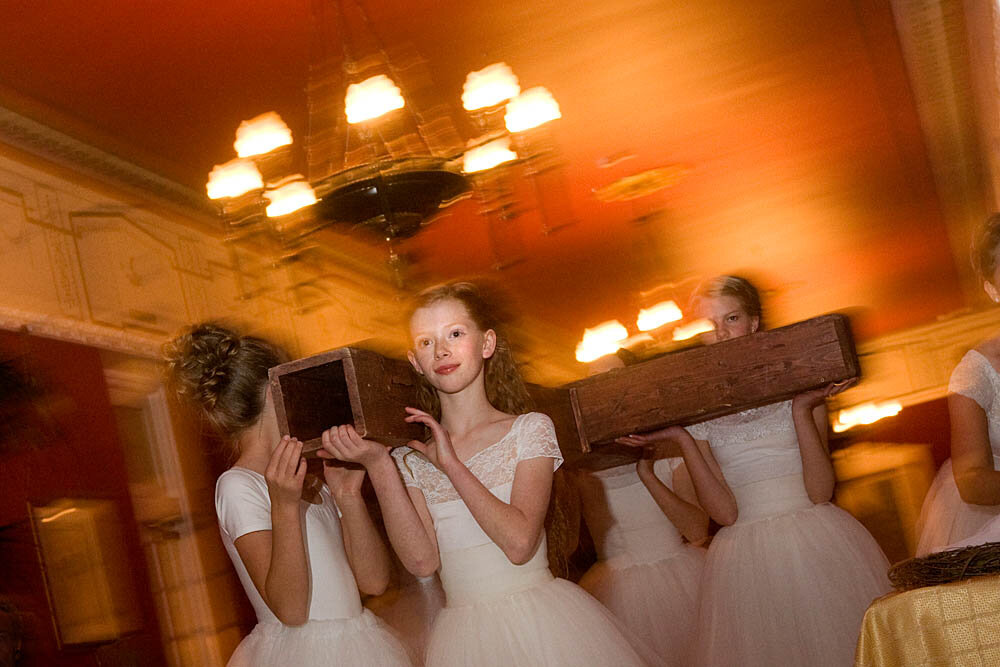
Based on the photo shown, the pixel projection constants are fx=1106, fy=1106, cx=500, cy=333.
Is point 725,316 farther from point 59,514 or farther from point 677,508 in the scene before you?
point 59,514

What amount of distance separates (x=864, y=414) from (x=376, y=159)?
12454mm

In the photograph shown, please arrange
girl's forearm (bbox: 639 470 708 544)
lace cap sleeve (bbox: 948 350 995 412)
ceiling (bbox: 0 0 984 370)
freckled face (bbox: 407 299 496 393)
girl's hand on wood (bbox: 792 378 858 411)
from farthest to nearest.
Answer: ceiling (bbox: 0 0 984 370)
girl's forearm (bbox: 639 470 708 544)
lace cap sleeve (bbox: 948 350 995 412)
girl's hand on wood (bbox: 792 378 858 411)
freckled face (bbox: 407 299 496 393)

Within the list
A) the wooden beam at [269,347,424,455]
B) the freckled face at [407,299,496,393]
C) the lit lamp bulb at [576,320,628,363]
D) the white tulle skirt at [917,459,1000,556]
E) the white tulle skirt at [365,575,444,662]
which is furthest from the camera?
the lit lamp bulb at [576,320,628,363]

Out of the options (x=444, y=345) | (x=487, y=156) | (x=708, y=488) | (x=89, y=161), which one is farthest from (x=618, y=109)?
(x=444, y=345)

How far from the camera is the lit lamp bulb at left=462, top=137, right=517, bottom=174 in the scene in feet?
14.7

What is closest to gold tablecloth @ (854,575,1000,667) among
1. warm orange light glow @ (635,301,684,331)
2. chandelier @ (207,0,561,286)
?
chandelier @ (207,0,561,286)

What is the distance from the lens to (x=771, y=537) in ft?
11.8

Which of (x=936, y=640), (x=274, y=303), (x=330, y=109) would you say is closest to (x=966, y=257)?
(x=274, y=303)

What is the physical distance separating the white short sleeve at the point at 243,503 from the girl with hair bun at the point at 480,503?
1.14 feet

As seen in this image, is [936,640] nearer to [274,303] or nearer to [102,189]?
[102,189]

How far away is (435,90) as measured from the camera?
6410 millimetres

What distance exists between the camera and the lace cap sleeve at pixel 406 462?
284 cm

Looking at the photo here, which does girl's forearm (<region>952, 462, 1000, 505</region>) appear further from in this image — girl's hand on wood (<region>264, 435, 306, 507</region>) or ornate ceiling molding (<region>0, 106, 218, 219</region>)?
ornate ceiling molding (<region>0, 106, 218, 219</region>)

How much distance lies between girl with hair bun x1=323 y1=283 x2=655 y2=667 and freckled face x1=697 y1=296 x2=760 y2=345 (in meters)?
1.00
